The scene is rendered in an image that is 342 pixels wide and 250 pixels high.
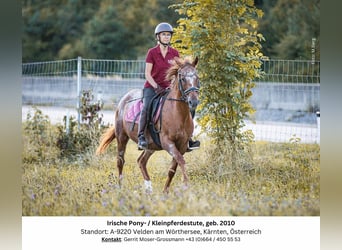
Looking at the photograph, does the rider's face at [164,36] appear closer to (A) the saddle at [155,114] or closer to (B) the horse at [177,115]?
(B) the horse at [177,115]

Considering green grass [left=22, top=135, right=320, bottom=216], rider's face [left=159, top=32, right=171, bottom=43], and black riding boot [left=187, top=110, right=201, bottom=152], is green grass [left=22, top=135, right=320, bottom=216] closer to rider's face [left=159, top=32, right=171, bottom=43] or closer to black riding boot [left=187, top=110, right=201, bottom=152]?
black riding boot [left=187, top=110, right=201, bottom=152]

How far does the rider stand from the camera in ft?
26.3

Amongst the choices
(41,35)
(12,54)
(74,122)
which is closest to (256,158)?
(74,122)

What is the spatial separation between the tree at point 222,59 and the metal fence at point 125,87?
7.62 feet

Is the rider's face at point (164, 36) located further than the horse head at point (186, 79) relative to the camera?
Yes

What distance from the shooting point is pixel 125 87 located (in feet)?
45.8

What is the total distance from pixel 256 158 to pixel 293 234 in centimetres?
284

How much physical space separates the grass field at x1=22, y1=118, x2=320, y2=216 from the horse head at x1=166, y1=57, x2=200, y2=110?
1.18 m

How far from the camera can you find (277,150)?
1060 centimetres

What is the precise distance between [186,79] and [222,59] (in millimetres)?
1703

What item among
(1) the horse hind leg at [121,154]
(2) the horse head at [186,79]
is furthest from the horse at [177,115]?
(1) the horse hind leg at [121,154]

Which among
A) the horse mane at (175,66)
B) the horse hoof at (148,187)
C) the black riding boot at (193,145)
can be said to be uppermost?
the horse mane at (175,66)

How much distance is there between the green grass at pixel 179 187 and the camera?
7.22m

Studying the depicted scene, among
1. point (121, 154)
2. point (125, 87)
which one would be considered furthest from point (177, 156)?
point (125, 87)
